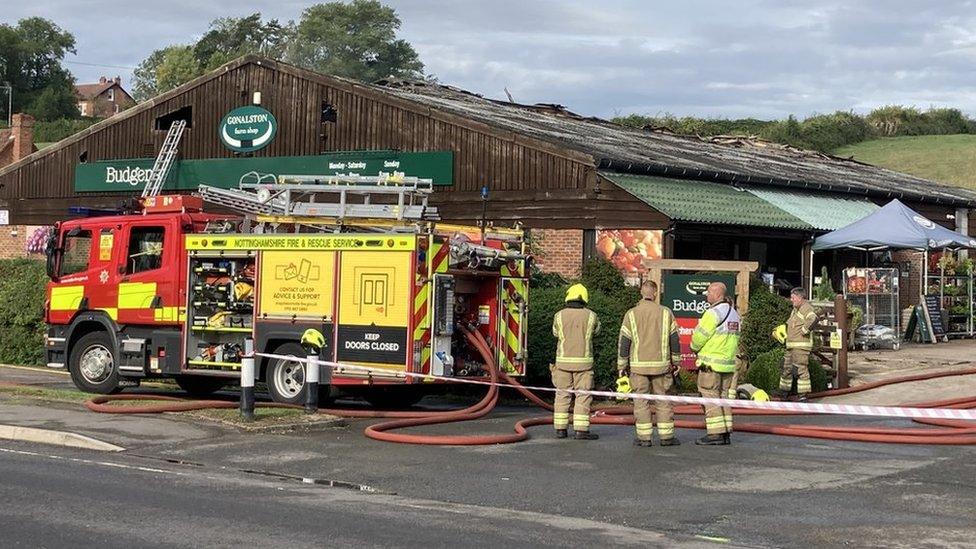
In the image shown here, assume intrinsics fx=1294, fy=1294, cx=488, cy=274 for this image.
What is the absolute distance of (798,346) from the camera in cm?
1778

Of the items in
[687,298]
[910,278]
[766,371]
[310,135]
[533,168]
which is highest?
[310,135]

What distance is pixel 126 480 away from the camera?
34.6 ft

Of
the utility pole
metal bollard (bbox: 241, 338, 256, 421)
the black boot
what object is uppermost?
the utility pole

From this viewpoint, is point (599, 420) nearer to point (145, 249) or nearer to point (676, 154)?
point (145, 249)

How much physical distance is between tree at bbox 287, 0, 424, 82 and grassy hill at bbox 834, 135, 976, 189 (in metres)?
44.9

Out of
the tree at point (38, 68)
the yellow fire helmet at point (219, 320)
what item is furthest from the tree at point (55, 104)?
the yellow fire helmet at point (219, 320)

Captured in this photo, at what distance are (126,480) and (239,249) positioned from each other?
6.30 meters

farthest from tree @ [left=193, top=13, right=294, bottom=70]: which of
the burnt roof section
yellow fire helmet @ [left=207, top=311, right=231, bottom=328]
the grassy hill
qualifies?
yellow fire helmet @ [left=207, top=311, right=231, bottom=328]

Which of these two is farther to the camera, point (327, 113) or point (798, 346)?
point (327, 113)

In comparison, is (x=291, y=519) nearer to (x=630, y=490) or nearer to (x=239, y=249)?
(x=630, y=490)

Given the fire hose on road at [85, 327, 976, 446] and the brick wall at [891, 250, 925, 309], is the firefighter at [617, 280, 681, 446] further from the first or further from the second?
the brick wall at [891, 250, 925, 309]

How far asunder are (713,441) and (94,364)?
9.10 m

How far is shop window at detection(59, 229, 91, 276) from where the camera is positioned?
18219mm

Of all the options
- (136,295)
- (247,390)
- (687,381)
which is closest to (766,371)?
(687,381)
